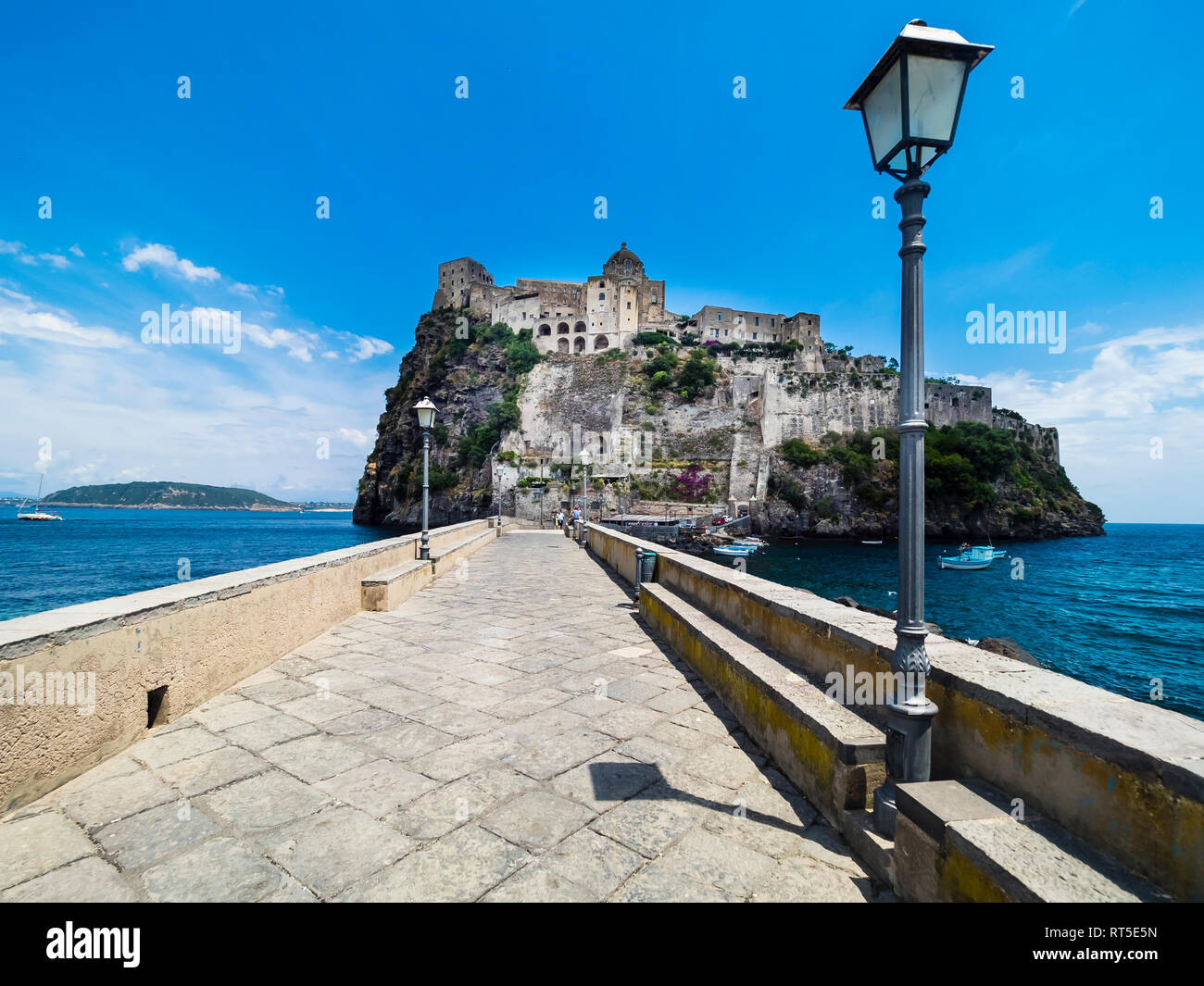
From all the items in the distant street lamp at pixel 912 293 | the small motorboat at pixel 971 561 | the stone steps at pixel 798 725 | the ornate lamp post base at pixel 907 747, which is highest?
the distant street lamp at pixel 912 293

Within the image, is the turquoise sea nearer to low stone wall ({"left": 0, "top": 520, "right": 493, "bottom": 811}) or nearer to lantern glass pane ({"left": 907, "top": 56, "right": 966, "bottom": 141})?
lantern glass pane ({"left": 907, "top": 56, "right": 966, "bottom": 141})

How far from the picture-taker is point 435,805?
2.51 meters

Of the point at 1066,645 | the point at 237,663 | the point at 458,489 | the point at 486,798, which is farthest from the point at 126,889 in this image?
the point at 458,489

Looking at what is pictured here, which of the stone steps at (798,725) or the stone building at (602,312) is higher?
the stone building at (602,312)

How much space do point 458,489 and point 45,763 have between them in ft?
179

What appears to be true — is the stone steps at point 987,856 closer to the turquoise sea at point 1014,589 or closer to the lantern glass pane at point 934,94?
the lantern glass pane at point 934,94

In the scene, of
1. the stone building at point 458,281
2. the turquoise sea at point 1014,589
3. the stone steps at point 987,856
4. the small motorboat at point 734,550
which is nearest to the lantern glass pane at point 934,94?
the stone steps at point 987,856

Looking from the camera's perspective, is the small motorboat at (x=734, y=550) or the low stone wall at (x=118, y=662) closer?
the low stone wall at (x=118, y=662)

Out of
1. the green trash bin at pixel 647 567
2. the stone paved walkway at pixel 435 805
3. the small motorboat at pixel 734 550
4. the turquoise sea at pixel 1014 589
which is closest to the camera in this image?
the stone paved walkway at pixel 435 805

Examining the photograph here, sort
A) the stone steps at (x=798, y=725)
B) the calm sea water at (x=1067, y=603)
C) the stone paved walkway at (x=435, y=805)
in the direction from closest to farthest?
the stone paved walkway at (x=435, y=805), the stone steps at (x=798, y=725), the calm sea water at (x=1067, y=603)

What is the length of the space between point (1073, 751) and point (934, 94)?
2423 mm

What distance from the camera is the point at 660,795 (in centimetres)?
264

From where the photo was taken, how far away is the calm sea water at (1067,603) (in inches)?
591
